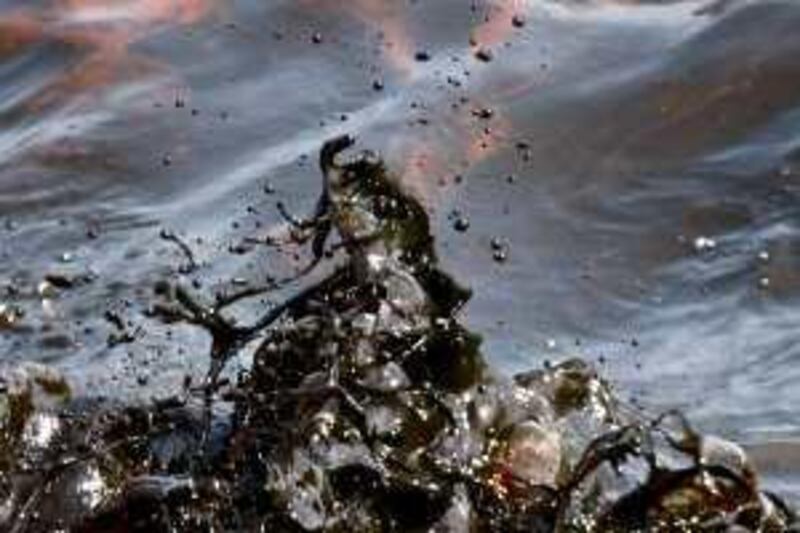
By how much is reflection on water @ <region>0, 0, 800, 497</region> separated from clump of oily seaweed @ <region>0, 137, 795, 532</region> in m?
0.55

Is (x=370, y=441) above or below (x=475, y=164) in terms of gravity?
above

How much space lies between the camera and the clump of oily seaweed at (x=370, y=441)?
2697mm

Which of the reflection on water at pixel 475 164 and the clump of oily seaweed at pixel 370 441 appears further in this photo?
the reflection on water at pixel 475 164

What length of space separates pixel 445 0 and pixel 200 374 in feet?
8.33

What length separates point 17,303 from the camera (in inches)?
169

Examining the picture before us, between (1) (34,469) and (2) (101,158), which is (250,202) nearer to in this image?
(2) (101,158)

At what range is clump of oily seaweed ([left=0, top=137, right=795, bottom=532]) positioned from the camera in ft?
8.85

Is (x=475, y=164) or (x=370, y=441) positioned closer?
(x=370, y=441)

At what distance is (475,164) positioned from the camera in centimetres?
493

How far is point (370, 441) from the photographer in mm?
2730

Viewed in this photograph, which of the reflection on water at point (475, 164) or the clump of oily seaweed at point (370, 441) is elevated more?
the clump of oily seaweed at point (370, 441)

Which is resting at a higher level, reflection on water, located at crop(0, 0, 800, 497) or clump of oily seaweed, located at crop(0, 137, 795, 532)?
clump of oily seaweed, located at crop(0, 137, 795, 532)

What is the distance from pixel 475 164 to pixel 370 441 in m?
2.27

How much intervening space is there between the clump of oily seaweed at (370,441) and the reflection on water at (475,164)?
21.7 inches
